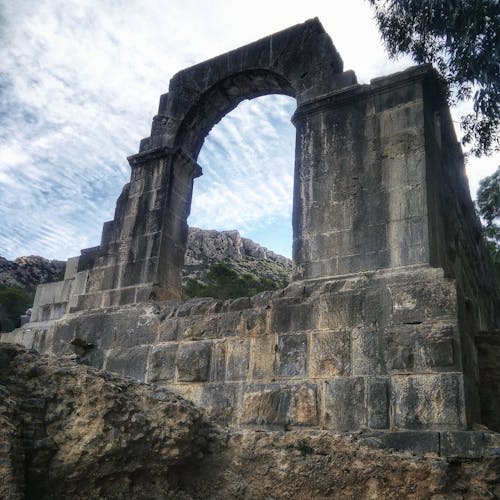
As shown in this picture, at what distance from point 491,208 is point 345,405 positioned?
1351 centimetres

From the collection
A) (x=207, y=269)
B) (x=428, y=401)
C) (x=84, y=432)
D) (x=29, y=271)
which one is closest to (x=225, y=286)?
(x=207, y=269)

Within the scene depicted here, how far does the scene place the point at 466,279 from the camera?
6.48 m

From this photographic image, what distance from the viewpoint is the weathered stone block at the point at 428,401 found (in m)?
3.79

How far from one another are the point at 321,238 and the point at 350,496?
7.67 ft

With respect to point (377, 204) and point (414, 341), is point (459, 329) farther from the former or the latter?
point (377, 204)

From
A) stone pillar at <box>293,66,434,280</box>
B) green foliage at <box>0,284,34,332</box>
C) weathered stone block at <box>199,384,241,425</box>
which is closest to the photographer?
weathered stone block at <box>199,384,241,425</box>

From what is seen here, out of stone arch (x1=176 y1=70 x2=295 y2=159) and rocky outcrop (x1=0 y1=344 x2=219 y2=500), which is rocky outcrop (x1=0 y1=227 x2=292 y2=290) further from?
rocky outcrop (x1=0 y1=344 x2=219 y2=500)

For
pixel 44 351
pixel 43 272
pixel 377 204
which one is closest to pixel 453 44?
pixel 377 204

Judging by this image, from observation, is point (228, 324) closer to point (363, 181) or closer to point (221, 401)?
point (221, 401)

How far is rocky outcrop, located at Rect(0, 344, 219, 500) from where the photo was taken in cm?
286

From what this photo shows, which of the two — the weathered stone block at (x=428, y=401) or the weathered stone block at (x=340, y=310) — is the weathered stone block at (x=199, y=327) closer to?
the weathered stone block at (x=340, y=310)

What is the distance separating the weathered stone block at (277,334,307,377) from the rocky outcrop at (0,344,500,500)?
54 centimetres

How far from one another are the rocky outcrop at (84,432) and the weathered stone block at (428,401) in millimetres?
1464

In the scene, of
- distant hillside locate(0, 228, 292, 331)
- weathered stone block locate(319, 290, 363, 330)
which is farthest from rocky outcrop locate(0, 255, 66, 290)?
weathered stone block locate(319, 290, 363, 330)
